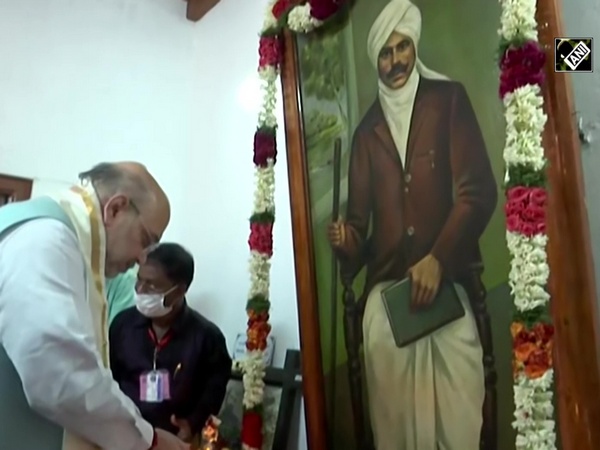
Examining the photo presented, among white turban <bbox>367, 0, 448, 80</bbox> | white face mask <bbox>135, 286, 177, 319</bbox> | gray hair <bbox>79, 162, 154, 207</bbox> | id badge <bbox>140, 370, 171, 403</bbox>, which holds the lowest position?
id badge <bbox>140, 370, 171, 403</bbox>

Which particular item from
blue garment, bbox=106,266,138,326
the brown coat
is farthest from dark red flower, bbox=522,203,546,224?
blue garment, bbox=106,266,138,326

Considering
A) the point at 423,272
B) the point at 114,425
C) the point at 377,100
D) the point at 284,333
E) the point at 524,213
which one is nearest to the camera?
the point at 524,213

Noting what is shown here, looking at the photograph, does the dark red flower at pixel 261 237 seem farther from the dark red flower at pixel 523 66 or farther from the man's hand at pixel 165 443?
the dark red flower at pixel 523 66

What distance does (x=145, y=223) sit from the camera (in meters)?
1.38

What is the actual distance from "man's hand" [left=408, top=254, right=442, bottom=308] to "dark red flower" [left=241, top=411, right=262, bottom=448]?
602 mm

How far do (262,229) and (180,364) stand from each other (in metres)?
0.49

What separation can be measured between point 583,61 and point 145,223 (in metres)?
0.85

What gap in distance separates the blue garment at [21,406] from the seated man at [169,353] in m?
0.66

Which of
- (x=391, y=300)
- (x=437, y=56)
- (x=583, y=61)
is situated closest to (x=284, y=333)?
(x=391, y=300)

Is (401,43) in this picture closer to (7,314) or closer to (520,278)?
(520,278)

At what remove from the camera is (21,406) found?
3.91ft

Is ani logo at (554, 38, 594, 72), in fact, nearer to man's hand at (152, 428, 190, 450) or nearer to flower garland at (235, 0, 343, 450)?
flower garland at (235, 0, 343, 450)

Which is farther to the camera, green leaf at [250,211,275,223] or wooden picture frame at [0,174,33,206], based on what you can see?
wooden picture frame at [0,174,33,206]

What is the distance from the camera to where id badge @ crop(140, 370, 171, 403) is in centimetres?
190
